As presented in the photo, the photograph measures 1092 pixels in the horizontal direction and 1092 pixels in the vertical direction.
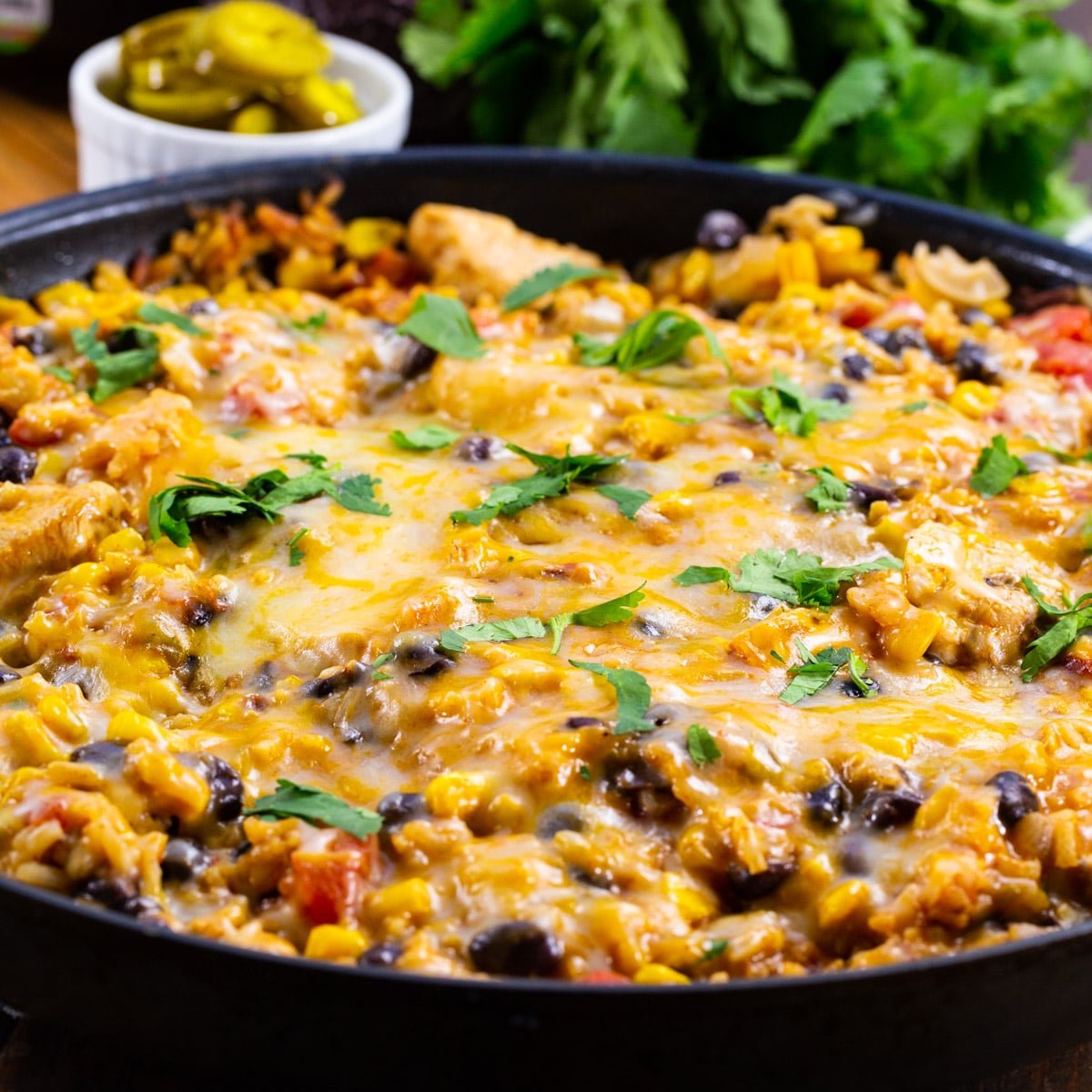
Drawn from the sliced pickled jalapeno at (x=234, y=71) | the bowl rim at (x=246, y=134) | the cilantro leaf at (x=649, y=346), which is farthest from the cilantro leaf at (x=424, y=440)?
the sliced pickled jalapeno at (x=234, y=71)

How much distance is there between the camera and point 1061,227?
743 cm

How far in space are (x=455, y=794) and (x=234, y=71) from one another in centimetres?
424

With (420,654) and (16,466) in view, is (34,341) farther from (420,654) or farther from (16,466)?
(420,654)

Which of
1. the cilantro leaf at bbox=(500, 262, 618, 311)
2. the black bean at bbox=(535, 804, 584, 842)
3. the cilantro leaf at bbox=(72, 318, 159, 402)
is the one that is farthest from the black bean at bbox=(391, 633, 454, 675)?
the cilantro leaf at bbox=(500, 262, 618, 311)

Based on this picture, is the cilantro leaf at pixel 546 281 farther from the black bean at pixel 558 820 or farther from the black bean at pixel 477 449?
the black bean at pixel 558 820

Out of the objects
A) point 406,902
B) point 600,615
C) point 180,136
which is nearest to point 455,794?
point 406,902

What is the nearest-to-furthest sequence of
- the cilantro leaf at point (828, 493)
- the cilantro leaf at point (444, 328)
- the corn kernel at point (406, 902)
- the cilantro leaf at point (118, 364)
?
the corn kernel at point (406, 902)
the cilantro leaf at point (828, 493)
the cilantro leaf at point (118, 364)
the cilantro leaf at point (444, 328)

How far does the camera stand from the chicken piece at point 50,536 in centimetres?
387

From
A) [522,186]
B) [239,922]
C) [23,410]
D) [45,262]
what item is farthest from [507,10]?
[239,922]

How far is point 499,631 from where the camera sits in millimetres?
3496

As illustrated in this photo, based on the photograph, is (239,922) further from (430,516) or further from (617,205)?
(617,205)

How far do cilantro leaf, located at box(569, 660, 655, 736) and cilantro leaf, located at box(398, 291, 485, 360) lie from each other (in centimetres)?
166

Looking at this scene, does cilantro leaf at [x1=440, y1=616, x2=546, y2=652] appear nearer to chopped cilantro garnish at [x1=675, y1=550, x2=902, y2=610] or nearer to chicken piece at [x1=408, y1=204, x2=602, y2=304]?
chopped cilantro garnish at [x1=675, y1=550, x2=902, y2=610]

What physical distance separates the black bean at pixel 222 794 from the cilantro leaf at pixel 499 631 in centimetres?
61
